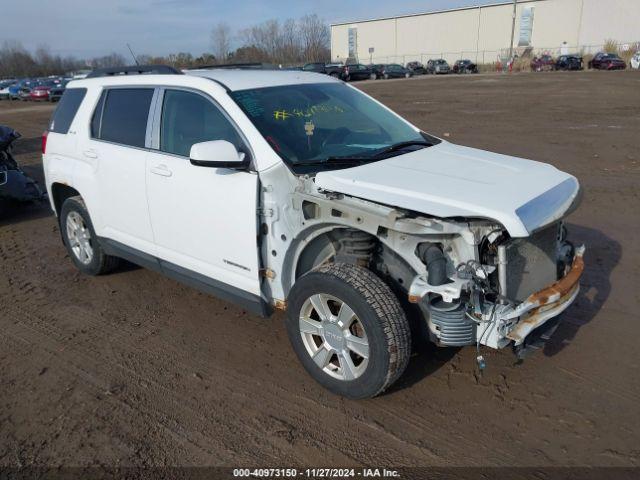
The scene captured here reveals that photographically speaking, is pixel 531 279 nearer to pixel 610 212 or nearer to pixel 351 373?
pixel 351 373

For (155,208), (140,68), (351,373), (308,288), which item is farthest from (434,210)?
(140,68)

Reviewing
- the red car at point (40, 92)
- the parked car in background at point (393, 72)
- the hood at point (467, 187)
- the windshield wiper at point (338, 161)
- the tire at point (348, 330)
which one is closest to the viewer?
the hood at point (467, 187)

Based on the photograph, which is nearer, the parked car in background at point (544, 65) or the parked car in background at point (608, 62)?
the parked car in background at point (608, 62)

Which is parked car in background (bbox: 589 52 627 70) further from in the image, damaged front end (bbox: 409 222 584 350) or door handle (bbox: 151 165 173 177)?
door handle (bbox: 151 165 173 177)

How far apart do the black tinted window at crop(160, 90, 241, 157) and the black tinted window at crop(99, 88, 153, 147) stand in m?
0.28

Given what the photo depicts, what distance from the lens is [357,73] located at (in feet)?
152

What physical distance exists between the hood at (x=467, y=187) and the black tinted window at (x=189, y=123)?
1.00 meters

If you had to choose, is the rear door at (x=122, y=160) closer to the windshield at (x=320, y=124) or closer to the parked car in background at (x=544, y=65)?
the windshield at (x=320, y=124)

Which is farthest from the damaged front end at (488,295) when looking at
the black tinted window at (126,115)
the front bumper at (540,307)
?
the black tinted window at (126,115)

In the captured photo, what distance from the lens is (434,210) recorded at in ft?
9.53

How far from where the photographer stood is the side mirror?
3.46 m

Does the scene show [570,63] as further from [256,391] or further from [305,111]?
[256,391]

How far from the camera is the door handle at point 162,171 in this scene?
13.6 ft

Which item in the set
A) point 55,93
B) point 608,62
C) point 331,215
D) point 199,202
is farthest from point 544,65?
point 331,215
